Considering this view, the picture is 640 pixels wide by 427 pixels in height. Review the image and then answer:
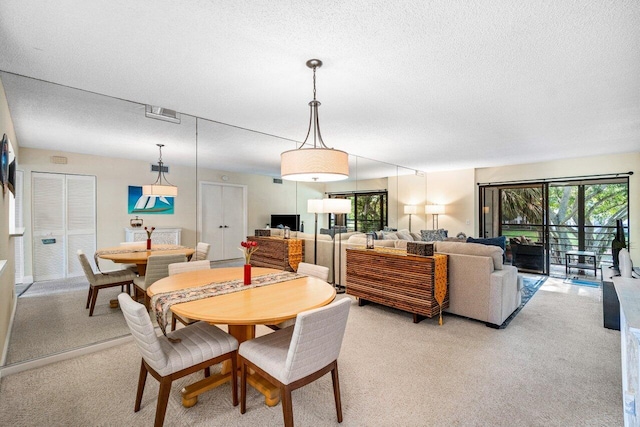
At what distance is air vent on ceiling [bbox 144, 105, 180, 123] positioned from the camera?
10.3 ft

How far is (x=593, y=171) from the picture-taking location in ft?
18.0

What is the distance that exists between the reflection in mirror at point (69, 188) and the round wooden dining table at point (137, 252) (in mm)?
88

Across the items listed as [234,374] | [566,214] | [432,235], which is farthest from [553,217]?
[234,374]

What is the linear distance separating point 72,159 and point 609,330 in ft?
19.3

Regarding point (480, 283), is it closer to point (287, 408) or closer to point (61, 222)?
point (287, 408)

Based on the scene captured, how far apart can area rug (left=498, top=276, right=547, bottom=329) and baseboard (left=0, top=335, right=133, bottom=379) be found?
4.00 m

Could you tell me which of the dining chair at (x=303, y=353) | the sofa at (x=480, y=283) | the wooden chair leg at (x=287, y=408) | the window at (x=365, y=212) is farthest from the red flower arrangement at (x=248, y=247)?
the window at (x=365, y=212)

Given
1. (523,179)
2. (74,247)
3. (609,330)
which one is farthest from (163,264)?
(523,179)

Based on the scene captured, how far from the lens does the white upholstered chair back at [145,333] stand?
1534 millimetres

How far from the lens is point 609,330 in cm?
322

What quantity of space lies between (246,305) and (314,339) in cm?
51

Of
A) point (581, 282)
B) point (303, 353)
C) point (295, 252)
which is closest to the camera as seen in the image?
point (303, 353)

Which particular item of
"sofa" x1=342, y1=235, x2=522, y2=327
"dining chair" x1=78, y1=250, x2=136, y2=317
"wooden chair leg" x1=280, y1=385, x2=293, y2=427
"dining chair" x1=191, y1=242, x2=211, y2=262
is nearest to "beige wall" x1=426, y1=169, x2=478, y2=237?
"sofa" x1=342, y1=235, x2=522, y2=327

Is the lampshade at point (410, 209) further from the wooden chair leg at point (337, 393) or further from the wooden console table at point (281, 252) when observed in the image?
→ the wooden chair leg at point (337, 393)
